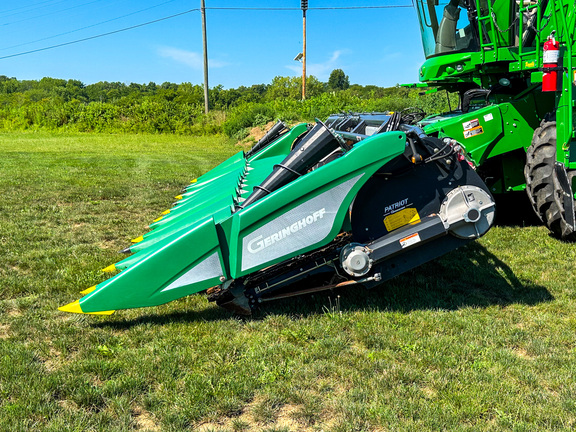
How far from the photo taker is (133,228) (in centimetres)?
727

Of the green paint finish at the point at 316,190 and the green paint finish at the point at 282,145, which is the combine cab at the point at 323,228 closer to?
the green paint finish at the point at 316,190

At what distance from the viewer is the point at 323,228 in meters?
3.70

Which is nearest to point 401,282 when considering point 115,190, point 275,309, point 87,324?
point 275,309

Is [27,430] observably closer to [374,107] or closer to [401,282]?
[401,282]

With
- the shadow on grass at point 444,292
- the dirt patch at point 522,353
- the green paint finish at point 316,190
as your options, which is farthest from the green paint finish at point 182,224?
A: the dirt patch at point 522,353

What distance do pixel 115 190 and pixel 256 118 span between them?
15.7 m

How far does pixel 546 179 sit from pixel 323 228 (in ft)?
11.0

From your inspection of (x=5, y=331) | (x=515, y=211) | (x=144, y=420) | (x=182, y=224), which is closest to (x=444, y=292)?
(x=182, y=224)

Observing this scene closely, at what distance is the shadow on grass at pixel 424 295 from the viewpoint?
4.05 metres

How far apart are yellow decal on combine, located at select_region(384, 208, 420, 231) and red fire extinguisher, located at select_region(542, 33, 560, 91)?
2581 mm

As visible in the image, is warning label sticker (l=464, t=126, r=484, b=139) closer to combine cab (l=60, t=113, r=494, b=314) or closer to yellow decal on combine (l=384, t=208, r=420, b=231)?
combine cab (l=60, t=113, r=494, b=314)

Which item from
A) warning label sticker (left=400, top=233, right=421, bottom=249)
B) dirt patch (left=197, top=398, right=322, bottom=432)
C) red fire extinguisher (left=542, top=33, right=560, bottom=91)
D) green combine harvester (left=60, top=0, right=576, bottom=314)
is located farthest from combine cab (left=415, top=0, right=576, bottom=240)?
dirt patch (left=197, top=398, right=322, bottom=432)

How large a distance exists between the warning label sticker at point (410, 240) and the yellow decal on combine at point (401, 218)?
0.64 feet

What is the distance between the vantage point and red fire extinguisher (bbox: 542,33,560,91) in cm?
543
